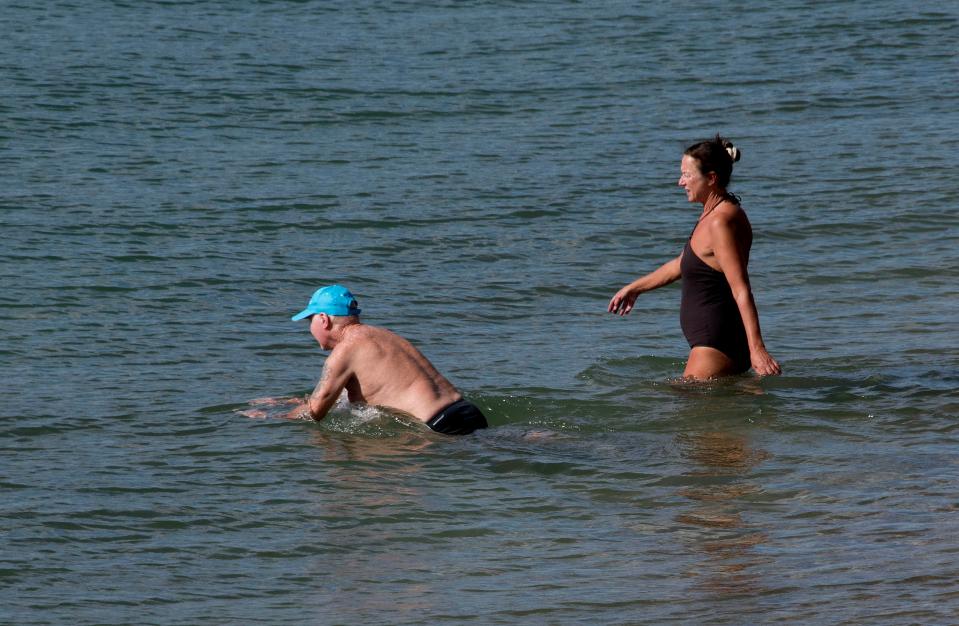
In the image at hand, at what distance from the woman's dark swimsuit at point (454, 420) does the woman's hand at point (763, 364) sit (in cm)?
150

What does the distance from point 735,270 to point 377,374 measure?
1951 millimetres

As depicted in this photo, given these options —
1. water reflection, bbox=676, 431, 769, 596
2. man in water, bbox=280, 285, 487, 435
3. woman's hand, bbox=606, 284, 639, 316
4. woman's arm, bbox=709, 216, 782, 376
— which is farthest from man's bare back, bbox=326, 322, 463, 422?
woman's arm, bbox=709, 216, 782, 376

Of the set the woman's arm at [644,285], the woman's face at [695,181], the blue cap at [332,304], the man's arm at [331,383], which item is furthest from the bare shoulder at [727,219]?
the man's arm at [331,383]

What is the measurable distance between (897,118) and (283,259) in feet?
27.9

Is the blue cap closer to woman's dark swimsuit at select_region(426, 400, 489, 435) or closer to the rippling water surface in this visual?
the rippling water surface

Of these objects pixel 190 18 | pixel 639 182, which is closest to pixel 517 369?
pixel 639 182

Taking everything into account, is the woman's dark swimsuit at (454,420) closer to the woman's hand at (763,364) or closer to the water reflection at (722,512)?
the water reflection at (722,512)

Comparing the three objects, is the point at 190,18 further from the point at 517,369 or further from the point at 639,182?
the point at 517,369

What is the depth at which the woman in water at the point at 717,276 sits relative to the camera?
8.16m

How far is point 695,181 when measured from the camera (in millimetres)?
8273

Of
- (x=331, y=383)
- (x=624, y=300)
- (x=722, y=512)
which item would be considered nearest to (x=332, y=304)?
(x=331, y=383)

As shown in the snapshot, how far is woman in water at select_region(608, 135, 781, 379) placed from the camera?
26.8 feet

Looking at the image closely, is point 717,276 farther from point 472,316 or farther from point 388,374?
point 472,316

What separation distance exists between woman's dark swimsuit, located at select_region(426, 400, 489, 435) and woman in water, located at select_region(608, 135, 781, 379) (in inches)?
52.1
